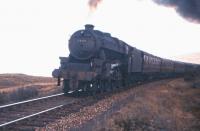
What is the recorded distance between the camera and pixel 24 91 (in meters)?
19.0

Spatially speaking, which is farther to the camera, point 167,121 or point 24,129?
point 167,121

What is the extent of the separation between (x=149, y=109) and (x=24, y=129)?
6103mm

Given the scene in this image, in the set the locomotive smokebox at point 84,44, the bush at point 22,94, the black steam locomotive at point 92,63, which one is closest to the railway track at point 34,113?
the black steam locomotive at point 92,63

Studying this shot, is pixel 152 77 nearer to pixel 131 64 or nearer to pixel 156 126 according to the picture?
pixel 131 64

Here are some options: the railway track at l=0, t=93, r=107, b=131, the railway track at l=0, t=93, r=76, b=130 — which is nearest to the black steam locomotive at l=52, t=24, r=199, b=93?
the railway track at l=0, t=93, r=107, b=131

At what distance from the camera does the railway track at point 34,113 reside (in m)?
10.3

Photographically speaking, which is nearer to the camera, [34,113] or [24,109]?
[34,113]

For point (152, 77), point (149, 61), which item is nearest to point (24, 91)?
point (149, 61)

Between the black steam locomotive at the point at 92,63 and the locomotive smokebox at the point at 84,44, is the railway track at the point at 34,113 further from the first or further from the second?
the locomotive smokebox at the point at 84,44

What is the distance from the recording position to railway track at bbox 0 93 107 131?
33.9ft

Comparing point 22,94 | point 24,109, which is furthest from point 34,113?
point 22,94

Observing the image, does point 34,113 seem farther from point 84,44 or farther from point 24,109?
point 84,44

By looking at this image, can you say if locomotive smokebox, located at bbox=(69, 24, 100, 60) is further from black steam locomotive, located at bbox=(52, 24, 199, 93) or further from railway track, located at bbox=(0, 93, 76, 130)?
railway track, located at bbox=(0, 93, 76, 130)

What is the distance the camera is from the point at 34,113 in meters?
12.7
